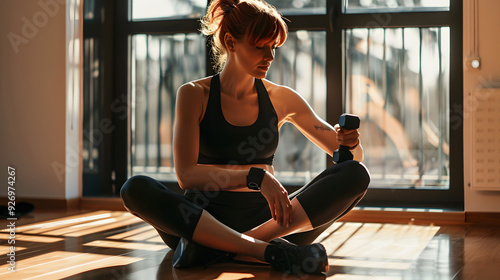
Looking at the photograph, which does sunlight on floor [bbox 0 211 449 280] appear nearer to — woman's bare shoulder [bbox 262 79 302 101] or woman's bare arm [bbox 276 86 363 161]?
woman's bare arm [bbox 276 86 363 161]

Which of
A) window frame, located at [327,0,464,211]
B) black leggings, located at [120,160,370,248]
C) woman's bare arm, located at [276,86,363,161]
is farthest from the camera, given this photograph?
window frame, located at [327,0,464,211]

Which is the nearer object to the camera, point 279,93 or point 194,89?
point 194,89

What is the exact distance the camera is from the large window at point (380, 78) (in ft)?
11.7

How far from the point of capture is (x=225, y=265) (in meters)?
1.91

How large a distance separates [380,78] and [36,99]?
6.93 feet

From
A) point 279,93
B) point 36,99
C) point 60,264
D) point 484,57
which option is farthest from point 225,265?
point 36,99

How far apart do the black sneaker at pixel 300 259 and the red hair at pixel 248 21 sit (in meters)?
0.65

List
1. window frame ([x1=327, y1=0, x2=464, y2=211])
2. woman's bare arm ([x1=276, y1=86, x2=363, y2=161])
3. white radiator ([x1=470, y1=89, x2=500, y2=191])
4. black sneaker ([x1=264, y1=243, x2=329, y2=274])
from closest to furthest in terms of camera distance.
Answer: black sneaker ([x1=264, y1=243, x2=329, y2=274])
woman's bare arm ([x1=276, y1=86, x2=363, y2=161])
white radiator ([x1=470, y1=89, x2=500, y2=191])
window frame ([x1=327, y1=0, x2=464, y2=211])

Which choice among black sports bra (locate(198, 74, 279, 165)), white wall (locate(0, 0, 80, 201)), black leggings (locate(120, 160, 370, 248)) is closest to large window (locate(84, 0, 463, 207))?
white wall (locate(0, 0, 80, 201))

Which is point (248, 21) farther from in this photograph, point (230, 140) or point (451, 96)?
point (451, 96)

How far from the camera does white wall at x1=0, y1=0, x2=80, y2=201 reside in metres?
3.78

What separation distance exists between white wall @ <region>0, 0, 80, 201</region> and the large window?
0.83 ft

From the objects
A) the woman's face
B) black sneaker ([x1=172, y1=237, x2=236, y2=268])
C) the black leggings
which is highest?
the woman's face

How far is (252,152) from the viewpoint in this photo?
2027 millimetres
